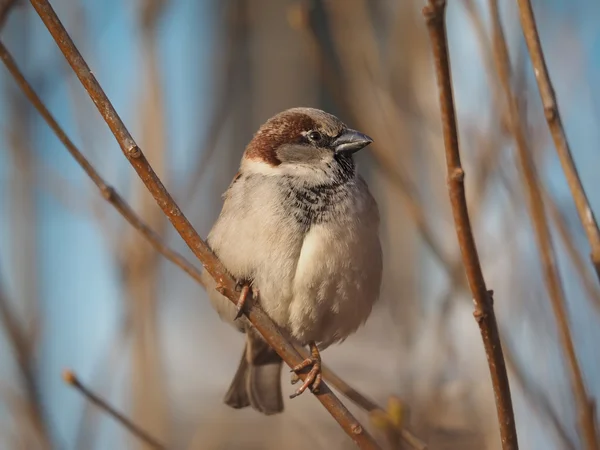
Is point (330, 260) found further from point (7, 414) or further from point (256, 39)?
point (256, 39)

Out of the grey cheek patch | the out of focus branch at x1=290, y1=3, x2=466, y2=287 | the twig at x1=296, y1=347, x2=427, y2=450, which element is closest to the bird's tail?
the grey cheek patch

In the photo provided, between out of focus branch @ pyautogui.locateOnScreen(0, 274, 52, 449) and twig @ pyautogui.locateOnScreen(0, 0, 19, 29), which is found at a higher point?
twig @ pyautogui.locateOnScreen(0, 0, 19, 29)

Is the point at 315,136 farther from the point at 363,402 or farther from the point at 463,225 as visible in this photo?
the point at 463,225

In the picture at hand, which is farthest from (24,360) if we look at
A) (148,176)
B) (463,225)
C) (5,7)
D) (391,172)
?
(463,225)

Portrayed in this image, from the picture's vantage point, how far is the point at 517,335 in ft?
6.70

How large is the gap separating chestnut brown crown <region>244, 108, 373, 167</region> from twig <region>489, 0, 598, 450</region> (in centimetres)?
86

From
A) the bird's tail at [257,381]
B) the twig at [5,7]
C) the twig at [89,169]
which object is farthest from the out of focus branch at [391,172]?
the bird's tail at [257,381]

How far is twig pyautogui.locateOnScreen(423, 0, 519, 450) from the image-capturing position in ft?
2.91

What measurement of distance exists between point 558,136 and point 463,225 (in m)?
0.21

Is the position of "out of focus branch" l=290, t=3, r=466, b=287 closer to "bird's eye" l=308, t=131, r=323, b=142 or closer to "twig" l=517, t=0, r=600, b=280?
"bird's eye" l=308, t=131, r=323, b=142

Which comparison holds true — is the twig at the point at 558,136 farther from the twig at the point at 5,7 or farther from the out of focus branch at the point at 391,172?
the twig at the point at 5,7

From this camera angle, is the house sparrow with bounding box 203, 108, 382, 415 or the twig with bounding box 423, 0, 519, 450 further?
the house sparrow with bounding box 203, 108, 382, 415

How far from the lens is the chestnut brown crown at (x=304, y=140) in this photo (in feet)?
7.20

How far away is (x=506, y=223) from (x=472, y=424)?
543 mm
